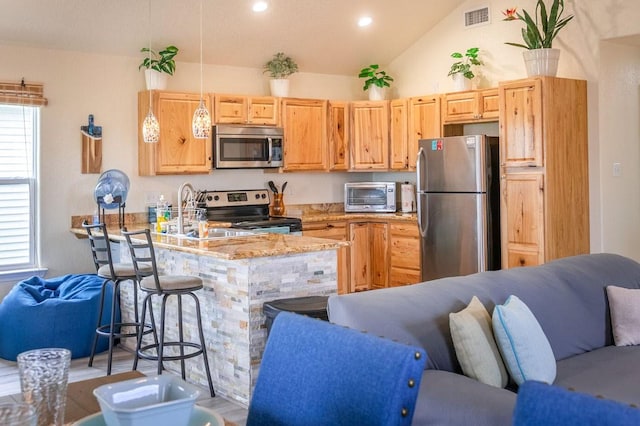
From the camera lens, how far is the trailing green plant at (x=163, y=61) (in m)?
6.23

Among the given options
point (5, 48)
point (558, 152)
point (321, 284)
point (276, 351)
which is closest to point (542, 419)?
point (276, 351)

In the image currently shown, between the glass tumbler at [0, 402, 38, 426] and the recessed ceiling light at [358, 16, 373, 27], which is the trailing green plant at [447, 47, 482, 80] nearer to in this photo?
the recessed ceiling light at [358, 16, 373, 27]

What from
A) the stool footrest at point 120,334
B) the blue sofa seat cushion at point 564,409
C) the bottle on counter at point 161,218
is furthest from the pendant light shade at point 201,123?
the blue sofa seat cushion at point 564,409

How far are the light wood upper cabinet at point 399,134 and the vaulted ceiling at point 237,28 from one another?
28.6 inches

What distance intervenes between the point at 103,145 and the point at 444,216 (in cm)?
311

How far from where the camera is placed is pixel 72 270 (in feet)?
20.1

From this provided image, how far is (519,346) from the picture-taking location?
2.54 metres

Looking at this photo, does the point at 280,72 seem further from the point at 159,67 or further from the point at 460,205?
the point at 460,205

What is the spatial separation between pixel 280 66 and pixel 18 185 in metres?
2.70

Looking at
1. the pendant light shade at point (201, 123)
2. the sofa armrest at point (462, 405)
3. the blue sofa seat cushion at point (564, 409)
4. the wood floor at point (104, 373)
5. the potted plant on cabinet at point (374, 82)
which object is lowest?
the wood floor at point (104, 373)

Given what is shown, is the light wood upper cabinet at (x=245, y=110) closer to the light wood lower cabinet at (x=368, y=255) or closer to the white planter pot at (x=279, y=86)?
the white planter pot at (x=279, y=86)

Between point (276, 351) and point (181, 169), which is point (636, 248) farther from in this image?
point (276, 351)

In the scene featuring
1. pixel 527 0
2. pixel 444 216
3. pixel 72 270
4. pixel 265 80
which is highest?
pixel 527 0

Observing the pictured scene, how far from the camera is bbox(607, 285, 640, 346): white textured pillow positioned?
3.36 meters
